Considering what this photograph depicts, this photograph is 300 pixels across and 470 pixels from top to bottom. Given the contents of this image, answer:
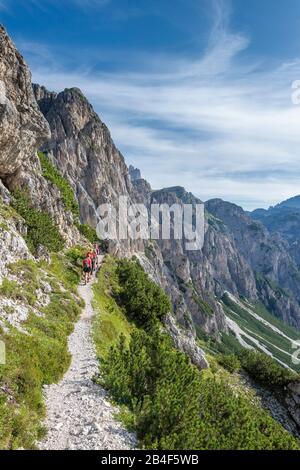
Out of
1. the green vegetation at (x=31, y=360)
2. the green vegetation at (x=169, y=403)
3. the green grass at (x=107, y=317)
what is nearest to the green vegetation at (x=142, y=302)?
the green grass at (x=107, y=317)

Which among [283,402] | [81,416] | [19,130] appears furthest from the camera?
[19,130]

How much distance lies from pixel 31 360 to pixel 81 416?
13.2 ft

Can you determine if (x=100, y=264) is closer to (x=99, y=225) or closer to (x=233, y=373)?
(x=233, y=373)

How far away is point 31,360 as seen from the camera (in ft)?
50.2

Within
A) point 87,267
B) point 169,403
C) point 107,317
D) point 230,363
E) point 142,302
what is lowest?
point 230,363

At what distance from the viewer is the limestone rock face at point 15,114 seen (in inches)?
1678

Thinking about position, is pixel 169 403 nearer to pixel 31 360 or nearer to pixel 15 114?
pixel 31 360

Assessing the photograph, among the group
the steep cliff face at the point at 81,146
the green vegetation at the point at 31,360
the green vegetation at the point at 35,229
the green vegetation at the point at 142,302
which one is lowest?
the green vegetation at the point at 142,302

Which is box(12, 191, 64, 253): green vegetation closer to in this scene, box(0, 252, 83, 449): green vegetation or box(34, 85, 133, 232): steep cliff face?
box(0, 252, 83, 449): green vegetation

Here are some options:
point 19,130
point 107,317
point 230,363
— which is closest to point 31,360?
point 107,317

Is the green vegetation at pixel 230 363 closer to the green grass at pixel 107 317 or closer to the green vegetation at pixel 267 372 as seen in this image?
the green vegetation at pixel 267 372

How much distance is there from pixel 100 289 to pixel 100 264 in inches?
517

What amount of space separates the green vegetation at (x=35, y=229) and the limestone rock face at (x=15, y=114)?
5.36 m

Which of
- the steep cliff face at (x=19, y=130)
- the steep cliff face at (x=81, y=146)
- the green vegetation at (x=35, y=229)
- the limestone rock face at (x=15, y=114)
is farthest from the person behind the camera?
the steep cliff face at (x=81, y=146)
